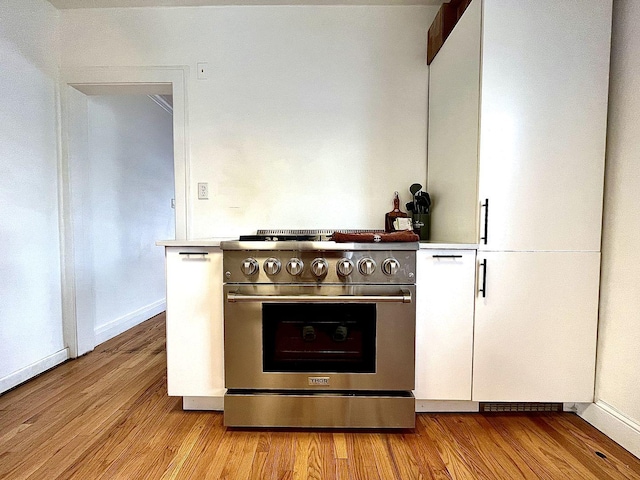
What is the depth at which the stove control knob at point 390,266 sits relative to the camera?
1.53 m

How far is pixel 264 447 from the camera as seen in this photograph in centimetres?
144

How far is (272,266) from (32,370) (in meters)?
1.79

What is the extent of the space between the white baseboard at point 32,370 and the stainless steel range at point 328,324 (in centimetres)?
138

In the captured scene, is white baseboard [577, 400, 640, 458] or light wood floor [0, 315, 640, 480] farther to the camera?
white baseboard [577, 400, 640, 458]

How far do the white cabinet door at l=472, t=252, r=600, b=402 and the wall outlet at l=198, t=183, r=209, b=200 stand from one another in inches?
67.7

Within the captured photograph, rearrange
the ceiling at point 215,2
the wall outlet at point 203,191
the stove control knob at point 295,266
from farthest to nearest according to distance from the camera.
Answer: the wall outlet at point 203,191, the ceiling at point 215,2, the stove control knob at point 295,266

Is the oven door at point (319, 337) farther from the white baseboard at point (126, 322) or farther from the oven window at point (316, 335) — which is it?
the white baseboard at point (126, 322)

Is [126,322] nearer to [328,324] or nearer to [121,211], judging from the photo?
[121,211]

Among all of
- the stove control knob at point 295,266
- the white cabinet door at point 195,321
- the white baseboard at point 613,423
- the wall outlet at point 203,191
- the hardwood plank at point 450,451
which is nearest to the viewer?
the hardwood plank at point 450,451

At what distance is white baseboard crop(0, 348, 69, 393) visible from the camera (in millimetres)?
1925

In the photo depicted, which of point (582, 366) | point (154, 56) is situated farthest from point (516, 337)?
point (154, 56)

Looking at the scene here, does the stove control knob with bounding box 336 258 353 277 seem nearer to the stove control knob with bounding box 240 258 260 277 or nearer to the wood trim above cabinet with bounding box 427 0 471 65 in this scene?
the stove control knob with bounding box 240 258 260 277

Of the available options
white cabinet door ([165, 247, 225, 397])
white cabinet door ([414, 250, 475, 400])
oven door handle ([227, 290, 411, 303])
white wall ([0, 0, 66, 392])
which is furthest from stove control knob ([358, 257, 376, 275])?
white wall ([0, 0, 66, 392])

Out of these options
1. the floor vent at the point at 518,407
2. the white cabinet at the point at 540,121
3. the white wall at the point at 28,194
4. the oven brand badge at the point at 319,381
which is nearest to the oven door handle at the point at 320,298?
the oven brand badge at the point at 319,381
